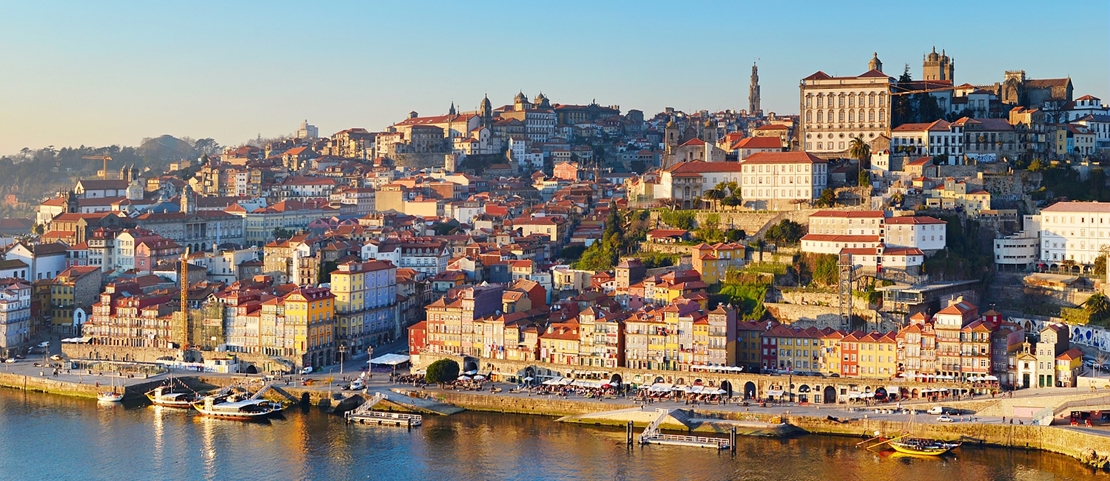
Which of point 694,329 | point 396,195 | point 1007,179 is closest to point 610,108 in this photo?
point 396,195

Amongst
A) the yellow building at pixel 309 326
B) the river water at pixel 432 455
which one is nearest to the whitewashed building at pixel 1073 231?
the river water at pixel 432 455

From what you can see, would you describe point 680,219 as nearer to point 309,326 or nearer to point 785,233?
Answer: point 785,233

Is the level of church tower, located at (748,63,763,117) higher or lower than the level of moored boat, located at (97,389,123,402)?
higher

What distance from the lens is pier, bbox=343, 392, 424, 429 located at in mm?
32000

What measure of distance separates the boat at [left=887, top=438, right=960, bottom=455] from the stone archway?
4522mm

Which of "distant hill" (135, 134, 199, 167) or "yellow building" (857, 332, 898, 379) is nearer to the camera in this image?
"yellow building" (857, 332, 898, 379)

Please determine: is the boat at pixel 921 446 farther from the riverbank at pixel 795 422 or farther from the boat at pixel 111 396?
the boat at pixel 111 396

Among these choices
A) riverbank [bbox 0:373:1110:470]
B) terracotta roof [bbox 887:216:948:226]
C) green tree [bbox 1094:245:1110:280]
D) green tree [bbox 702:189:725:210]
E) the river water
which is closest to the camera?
the river water

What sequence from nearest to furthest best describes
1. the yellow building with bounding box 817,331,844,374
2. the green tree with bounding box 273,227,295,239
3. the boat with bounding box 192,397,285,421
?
the yellow building with bounding box 817,331,844,374, the boat with bounding box 192,397,285,421, the green tree with bounding box 273,227,295,239

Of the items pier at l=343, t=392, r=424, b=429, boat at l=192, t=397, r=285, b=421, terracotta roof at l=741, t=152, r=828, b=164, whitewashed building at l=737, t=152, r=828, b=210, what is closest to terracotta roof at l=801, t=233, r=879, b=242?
whitewashed building at l=737, t=152, r=828, b=210

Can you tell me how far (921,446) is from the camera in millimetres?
28391

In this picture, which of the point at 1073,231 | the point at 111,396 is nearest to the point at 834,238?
the point at 1073,231

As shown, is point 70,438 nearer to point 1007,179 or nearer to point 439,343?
point 439,343

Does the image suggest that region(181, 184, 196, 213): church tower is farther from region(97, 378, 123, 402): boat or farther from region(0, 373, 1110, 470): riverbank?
region(0, 373, 1110, 470): riverbank
